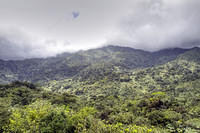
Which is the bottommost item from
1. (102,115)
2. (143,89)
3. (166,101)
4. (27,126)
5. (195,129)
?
(143,89)

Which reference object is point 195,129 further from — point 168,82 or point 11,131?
point 168,82

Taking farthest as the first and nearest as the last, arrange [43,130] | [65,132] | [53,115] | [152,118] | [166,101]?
[166,101] < [152,118] < [53,115] < [65,132] < [43,130]

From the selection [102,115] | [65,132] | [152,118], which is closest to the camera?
[65,132]

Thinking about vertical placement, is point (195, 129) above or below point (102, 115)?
above

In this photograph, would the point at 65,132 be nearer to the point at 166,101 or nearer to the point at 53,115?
the point at 53,115

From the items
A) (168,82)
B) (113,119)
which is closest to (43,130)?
(113,119)

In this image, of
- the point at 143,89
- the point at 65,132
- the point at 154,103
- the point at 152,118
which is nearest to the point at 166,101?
the point at 154,103

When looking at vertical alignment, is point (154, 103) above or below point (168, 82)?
above

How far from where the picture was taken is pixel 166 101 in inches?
1430

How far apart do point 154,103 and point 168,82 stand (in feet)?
461

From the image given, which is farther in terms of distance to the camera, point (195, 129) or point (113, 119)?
point (113, 119)

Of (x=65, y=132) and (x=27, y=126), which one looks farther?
(x=65, y=132)

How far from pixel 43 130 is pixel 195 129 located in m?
20.8

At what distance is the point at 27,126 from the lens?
42.4 ft
